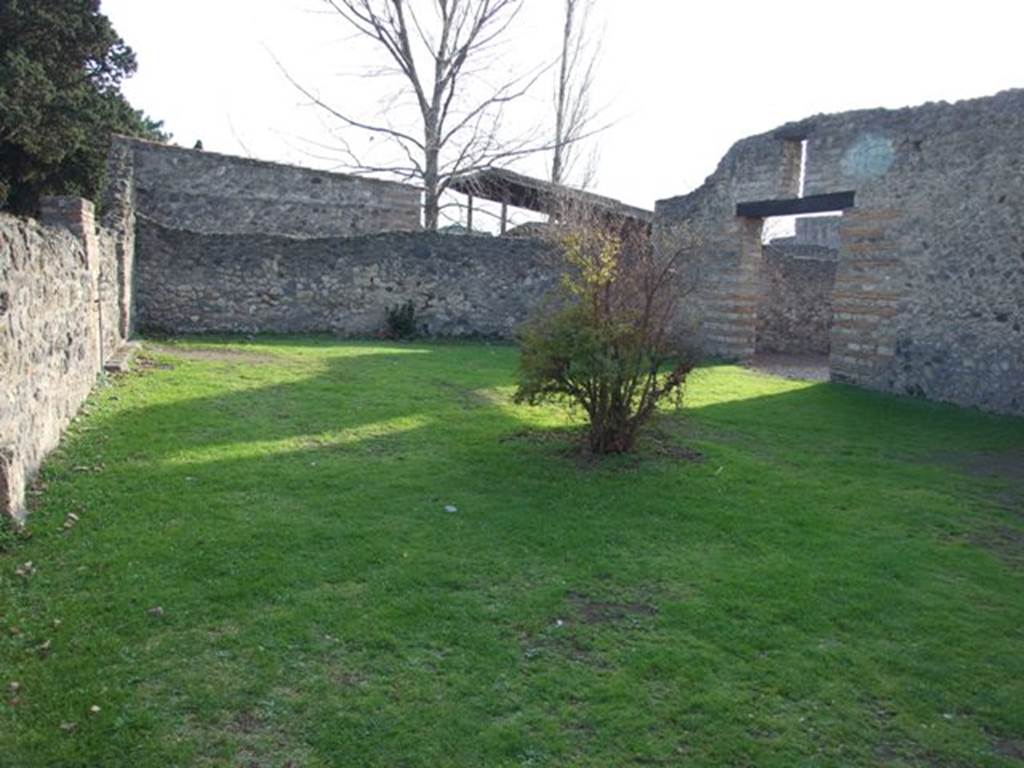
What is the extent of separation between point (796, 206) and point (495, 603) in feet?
35.6

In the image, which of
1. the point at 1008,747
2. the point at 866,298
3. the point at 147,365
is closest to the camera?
the point at 1008,747

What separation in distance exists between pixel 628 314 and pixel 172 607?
4.17 m

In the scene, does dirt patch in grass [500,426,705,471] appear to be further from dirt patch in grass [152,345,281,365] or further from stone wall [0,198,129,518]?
dirt patch in grass [152,345,281,365]

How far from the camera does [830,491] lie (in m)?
6.48

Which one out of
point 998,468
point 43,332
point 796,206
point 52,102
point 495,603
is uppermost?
point 52,102

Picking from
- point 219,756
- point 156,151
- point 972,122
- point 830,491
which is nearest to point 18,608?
point 219,756

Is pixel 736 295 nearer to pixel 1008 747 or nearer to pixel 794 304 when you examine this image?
pixel 794 304

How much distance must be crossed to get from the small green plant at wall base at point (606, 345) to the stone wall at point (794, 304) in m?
11.4

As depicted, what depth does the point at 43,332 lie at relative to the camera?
6.20 metres

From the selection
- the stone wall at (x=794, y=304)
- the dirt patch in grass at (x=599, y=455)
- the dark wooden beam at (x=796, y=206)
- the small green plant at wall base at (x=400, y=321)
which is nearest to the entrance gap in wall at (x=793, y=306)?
the stone wall at (x=794, y=304)

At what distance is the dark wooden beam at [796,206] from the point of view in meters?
12.4

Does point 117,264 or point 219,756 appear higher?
point 117,264

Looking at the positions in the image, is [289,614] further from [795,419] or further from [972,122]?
[972,122]

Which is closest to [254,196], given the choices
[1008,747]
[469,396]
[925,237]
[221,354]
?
[221,354]
